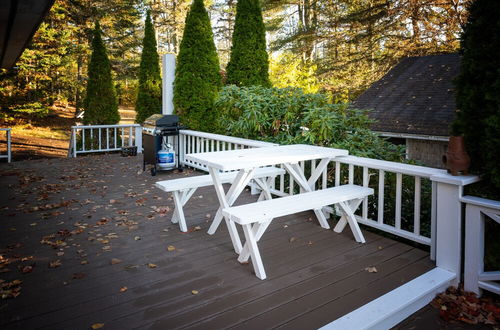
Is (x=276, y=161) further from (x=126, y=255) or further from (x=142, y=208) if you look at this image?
(x=142, y=208)

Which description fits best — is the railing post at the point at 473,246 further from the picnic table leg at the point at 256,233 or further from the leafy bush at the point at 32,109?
the leafy bush at the point at 32,109

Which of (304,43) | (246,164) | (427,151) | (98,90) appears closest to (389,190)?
(246,164)

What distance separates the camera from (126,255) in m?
3.43

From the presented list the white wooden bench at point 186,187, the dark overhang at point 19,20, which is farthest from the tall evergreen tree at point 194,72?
the white wooden bench at point 186,187

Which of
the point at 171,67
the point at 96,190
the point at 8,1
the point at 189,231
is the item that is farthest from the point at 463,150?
the point at 171,67

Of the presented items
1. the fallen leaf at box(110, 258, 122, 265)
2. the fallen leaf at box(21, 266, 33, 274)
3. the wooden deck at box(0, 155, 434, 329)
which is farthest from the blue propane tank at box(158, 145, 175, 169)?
the fallen leaf at box(21, 266, 33, 274)

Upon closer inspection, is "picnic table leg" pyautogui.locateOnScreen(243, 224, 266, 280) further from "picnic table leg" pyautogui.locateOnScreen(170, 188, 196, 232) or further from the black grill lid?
the black grill lid

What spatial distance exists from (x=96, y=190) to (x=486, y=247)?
5.14 metres

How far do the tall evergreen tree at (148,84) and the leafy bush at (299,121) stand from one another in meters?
5.59

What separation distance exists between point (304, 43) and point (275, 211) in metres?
16.3

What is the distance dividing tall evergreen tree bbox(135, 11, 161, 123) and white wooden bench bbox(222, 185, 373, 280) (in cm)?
903

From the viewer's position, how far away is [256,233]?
307cm

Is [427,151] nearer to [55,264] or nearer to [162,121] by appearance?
[162,121]

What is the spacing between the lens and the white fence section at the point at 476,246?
2715 mm
